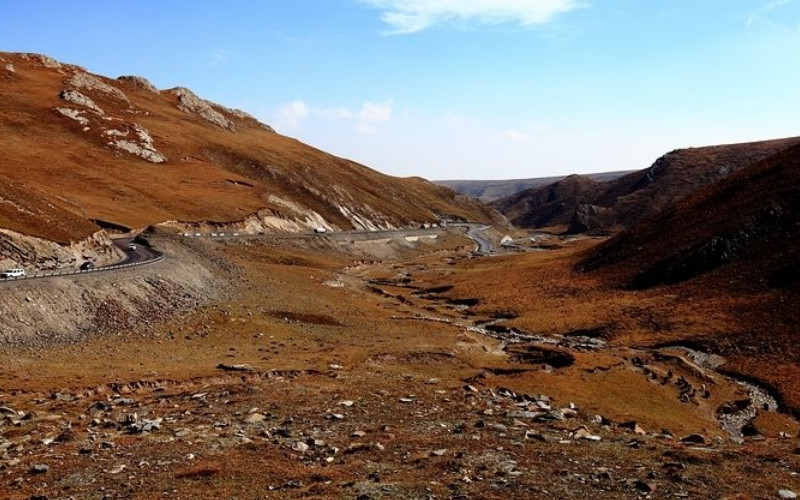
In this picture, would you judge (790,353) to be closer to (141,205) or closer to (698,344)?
(698,344)

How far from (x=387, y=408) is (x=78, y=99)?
634 feet

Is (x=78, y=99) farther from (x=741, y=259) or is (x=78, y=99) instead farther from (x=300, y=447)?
(x=300, y=447)

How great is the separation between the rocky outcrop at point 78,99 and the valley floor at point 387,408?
14005 cm

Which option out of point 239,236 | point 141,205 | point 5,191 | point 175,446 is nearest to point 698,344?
point 175,446

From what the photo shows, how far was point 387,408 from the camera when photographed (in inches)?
1385

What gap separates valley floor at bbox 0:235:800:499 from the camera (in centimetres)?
2347

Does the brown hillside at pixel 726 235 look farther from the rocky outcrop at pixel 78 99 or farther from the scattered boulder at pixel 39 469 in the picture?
the rocky outcrop at pixel 78 99

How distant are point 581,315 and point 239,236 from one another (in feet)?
257

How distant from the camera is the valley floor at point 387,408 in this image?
23469mm

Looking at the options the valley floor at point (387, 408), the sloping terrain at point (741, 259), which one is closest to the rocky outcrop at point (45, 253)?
the valley floor at point (387, 408)

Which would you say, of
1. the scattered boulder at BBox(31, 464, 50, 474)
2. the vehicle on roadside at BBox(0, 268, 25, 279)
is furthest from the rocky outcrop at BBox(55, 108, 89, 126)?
the scattered boulder at BBox(31, 464, 50, 474)

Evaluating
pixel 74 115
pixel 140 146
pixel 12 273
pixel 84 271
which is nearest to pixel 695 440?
pixel 84 271

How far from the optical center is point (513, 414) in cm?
3506

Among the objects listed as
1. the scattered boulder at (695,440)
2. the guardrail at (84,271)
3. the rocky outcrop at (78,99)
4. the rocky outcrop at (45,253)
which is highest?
the rocky outcrop at (78,99)
